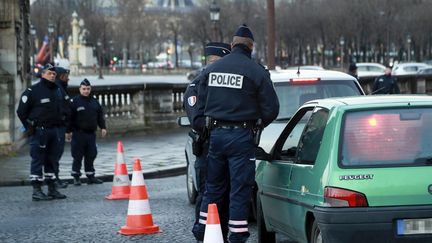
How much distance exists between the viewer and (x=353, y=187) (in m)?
6.84

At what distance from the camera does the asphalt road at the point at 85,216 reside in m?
10.2

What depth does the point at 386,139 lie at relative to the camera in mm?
7059

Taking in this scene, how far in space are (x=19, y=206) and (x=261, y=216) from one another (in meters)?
5.14

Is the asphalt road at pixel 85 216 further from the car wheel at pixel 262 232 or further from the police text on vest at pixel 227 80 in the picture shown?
the police text on vest at pixel 227 80

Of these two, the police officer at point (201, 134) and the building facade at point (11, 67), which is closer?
the police officer at point (201, 134)

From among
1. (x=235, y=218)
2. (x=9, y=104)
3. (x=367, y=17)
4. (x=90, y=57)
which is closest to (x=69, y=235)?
(x=235, y=218)

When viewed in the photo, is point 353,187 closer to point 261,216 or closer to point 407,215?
point 407,215

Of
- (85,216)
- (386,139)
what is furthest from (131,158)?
(386,139)

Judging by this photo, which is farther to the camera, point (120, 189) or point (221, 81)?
point (120, 189)

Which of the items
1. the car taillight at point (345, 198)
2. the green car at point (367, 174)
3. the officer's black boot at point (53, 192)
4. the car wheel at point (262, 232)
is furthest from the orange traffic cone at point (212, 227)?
the officer's black boot at point (53, 192)

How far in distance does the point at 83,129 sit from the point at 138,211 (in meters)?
5.56

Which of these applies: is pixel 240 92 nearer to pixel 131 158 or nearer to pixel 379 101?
pixel 379 101

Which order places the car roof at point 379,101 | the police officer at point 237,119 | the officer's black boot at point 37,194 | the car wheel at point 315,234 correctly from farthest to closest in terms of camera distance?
the officer's black boot at point 37,194 < the police officer at point 237,119 < the car roof at point 379,101 < the car wheel at point 315,234

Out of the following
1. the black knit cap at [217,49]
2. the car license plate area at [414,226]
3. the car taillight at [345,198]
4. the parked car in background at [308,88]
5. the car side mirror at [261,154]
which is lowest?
the car license plate area at [414,226]
